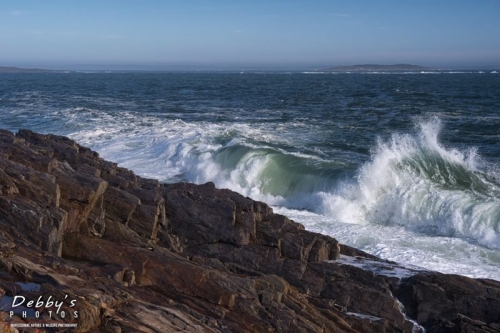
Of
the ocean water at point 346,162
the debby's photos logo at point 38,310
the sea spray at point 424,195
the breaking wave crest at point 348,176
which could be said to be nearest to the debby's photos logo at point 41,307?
the debby's photos logo at point 38,310

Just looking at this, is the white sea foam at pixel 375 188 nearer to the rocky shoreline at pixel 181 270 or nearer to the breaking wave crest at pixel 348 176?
the breaking wave crest at pixel 348 176

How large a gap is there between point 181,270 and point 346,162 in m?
14.1

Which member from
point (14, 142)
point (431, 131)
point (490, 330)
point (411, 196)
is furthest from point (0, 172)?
point (431, 131)

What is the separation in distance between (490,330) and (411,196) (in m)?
9.29

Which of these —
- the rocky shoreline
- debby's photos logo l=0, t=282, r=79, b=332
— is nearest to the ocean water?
the rocky shoreline

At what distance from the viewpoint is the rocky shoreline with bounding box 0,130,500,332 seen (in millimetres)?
7184

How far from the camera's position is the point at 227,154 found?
23.2 m

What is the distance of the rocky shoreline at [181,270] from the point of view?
23.6 feet

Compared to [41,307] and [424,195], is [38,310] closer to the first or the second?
[41,307]

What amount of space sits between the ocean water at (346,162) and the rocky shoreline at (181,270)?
2.92 m

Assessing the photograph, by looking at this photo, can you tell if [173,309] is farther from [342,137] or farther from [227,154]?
[342,137]

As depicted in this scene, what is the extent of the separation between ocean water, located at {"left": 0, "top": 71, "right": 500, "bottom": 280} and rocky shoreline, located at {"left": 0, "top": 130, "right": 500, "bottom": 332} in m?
2.92

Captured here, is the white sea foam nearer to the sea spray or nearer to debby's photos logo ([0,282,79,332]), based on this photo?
the sea spray

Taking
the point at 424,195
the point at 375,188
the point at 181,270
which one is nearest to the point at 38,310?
the point at 181,270
